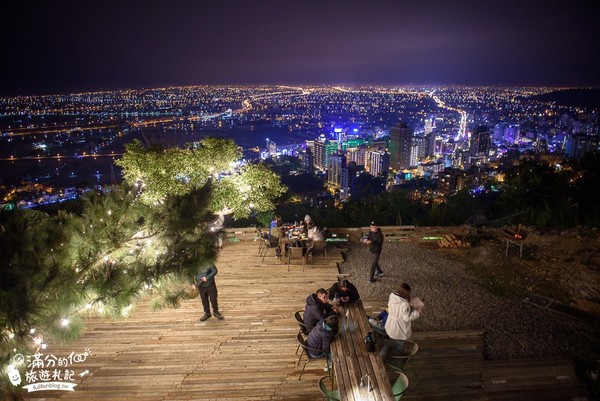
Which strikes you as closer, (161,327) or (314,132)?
(161,327)

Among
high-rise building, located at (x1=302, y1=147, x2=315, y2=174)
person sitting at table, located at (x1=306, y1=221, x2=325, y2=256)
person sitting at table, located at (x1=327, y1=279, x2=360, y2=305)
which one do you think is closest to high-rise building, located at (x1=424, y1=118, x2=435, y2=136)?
high-rise building, located at (x1=302, y1=147, x2=315, y2=174)

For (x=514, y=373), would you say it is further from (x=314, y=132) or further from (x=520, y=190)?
(x=314, y=132)

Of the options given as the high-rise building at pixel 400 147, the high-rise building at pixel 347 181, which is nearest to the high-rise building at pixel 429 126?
the high-rise building at pixel 400 147

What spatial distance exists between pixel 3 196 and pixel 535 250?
32723 mm

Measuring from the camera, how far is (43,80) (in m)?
92.6

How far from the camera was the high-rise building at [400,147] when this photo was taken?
267 feet

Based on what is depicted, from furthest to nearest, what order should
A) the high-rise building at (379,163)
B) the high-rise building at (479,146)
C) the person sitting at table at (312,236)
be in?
the high-rise building at (479,146) → the high-rise building at (379,163) → the person sitting at table at (312,236)

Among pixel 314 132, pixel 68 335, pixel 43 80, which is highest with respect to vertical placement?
pixel 43 80

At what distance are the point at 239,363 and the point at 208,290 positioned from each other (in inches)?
65.2

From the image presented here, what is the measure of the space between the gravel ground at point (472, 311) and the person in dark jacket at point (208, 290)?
331 cm

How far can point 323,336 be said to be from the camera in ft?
Result: 16.6

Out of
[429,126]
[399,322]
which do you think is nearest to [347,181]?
[399,322]

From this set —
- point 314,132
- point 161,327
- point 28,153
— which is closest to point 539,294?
point 161,327

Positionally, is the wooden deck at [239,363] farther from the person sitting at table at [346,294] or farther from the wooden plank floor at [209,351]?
the person sitting at table at [346,294]
